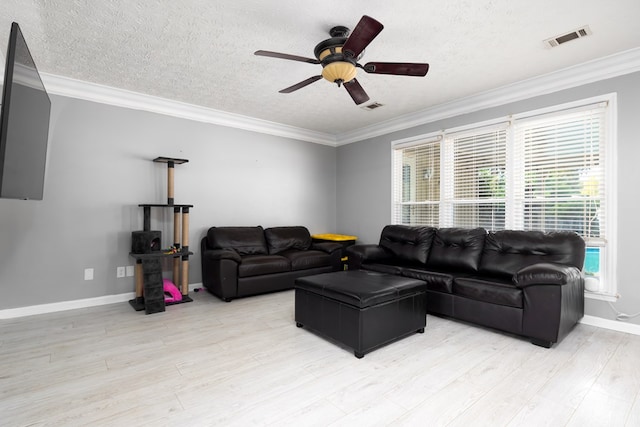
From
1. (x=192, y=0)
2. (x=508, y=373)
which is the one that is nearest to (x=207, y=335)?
(x=508, y=373)

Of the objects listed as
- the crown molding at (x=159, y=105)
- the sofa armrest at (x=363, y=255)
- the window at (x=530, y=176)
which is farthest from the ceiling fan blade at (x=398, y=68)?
the crown molding at (x=159, y=105)

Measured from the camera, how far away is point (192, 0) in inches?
87.1

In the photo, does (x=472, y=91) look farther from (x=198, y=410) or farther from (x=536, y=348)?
(x=198, y=410)

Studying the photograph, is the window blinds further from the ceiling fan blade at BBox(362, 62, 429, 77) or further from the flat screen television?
the flat screen television

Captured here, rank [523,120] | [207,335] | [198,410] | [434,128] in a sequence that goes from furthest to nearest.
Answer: [434,128], [523,120], [207,335], [198,410]

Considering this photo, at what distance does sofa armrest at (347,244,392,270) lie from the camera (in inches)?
162

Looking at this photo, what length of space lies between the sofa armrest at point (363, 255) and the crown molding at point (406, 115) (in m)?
2.11

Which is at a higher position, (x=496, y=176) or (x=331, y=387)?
(x=496, y=176)

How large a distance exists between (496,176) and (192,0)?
377cm

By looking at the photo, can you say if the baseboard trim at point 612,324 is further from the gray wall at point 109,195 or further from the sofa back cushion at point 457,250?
the gray wall at point 109,195

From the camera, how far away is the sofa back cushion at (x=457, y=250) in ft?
11.8

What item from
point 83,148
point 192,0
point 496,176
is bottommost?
point 496,176

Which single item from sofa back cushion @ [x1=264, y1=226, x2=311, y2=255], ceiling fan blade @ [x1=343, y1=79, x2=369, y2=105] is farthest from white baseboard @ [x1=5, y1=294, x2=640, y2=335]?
ceiling fan blade @ [x1=343, y1=79, x2=369, y2=105]

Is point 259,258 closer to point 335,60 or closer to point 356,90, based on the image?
point 356,90
